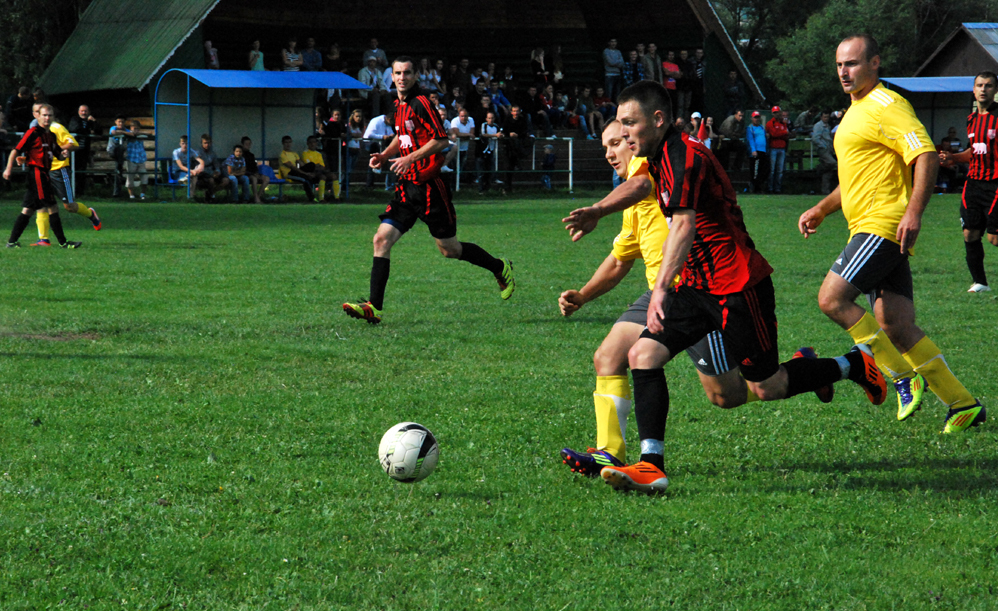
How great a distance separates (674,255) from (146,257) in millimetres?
11009

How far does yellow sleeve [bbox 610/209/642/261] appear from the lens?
5551 mm

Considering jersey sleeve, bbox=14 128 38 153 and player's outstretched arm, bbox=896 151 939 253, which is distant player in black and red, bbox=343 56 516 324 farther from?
jersey sleeve, bbox=14 128 38 153

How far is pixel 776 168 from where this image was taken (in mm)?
31500

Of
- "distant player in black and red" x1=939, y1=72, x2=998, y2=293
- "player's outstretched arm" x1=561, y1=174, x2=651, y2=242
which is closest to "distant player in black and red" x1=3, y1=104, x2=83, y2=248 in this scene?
"distant player in black and red" x1=939, y1=72, x2=998, y2=293

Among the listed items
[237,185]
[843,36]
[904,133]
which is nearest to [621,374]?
[904,133]

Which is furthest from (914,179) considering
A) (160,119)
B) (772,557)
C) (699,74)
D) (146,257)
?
(699,74)

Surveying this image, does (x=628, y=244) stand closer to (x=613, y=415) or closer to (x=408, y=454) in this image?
(x=613, y=415)

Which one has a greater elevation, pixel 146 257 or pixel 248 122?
pixel 248 122

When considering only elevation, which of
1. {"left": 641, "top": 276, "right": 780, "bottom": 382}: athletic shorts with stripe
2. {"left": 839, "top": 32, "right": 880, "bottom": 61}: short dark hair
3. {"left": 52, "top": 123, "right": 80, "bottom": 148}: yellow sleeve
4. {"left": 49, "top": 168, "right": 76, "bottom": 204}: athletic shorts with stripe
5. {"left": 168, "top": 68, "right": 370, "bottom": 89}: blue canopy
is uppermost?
{"left": 168, "top": 68, "right": 370, "bottom": 89}: blue canopy

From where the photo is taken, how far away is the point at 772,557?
13.3 feet

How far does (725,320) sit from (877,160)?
5.97 ft

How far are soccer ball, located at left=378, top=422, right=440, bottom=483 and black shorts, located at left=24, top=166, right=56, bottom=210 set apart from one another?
11976mm

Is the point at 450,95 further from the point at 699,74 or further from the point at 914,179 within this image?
the point at 914,179

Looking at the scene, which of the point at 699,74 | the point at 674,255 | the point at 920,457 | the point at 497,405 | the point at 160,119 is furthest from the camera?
the point at 699,74
